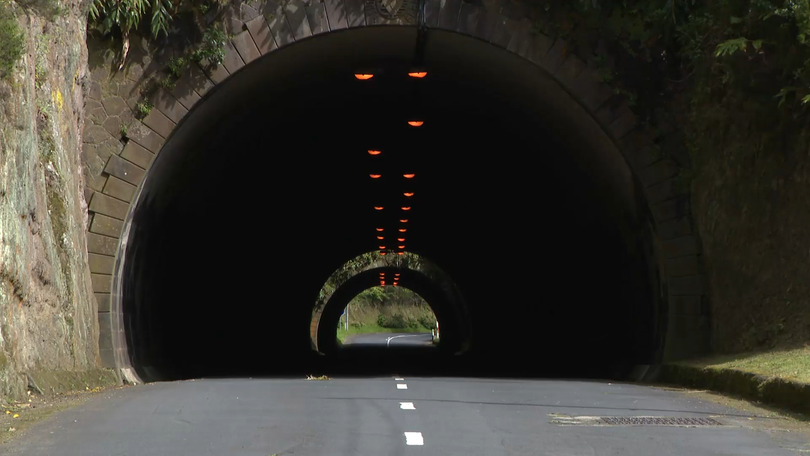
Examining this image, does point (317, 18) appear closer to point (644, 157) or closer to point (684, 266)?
point (644, 157)

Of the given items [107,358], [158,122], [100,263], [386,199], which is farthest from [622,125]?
[386,199]

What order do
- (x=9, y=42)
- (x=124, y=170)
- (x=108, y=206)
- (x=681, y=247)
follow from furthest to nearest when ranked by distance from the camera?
1. (x=681, y=247)
2. (x=124, y=170)
3. (x=108, y=206)
4. (x=9, y=42)

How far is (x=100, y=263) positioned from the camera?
19.9 metres

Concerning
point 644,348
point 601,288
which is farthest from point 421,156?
point 644,348

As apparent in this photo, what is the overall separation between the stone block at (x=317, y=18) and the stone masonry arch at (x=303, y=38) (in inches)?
0.7

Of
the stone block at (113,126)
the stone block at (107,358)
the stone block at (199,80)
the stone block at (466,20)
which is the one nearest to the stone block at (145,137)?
the stone block at (113,126)

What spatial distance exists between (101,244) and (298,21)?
5.18 m

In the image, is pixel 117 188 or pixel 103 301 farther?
pixel 117 188

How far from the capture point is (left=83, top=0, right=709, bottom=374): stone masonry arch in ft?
65.7

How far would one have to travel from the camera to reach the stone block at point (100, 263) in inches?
779

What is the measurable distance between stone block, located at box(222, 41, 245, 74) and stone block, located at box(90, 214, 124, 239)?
10.8 feet

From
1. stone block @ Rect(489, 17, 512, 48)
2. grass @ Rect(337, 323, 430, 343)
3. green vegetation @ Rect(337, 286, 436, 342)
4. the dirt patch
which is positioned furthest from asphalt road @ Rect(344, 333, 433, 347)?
the dirt patch

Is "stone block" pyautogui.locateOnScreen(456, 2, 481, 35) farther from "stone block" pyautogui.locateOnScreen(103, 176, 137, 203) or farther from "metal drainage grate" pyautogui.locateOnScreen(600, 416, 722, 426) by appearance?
"metal drainage grate" pyautogui.locateOnScreen(600, 416, 722, 426)

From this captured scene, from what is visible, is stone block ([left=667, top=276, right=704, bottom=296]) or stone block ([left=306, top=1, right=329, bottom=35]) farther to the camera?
stone block ([left=667, top=276, right=704, bottom=296])
